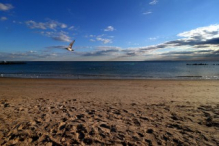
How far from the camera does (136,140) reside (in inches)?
125

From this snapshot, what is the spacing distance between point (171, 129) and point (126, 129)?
1363 millimetres

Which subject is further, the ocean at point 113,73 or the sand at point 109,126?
→ the ocean at point 113,73

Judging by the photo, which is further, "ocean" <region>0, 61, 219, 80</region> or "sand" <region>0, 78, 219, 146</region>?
"ocean" <region>0, 61, 219, 80</region>

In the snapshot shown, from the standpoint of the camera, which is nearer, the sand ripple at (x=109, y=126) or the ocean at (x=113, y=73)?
the sand ripple at (x=109, y=126)

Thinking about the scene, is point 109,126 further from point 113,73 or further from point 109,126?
point 113,73

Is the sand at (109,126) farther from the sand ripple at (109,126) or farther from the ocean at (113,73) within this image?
the ocean at (113,73)

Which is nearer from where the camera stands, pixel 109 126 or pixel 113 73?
pixel 109 126

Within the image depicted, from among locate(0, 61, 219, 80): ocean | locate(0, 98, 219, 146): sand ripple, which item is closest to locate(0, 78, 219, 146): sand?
locate(0, 98, 219, 146): sand ripple

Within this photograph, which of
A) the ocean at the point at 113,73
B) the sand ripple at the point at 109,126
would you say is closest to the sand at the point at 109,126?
the sand ripple at the point at 109,126

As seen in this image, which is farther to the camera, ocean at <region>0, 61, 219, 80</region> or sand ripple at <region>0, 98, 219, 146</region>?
ocean at <region>0, 61, 219, 80</region>

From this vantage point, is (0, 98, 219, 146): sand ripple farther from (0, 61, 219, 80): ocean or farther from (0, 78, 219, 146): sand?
(0, 61, 219, 80): ocean

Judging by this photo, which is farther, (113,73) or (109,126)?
(113,73)

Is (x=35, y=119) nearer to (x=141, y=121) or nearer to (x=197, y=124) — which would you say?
(x=141, y=121)

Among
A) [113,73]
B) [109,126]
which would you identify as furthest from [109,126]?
[113,73]
